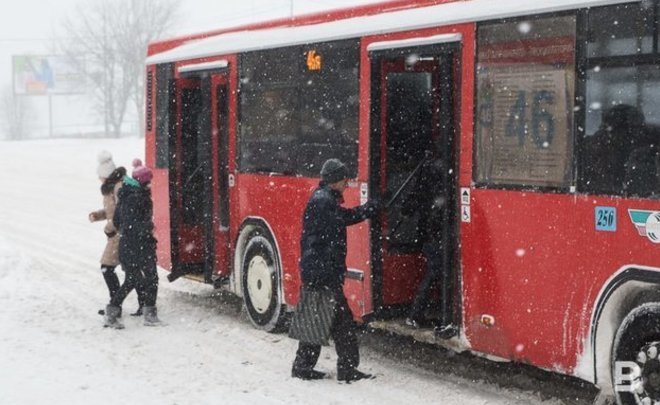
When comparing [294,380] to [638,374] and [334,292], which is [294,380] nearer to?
[334,292]

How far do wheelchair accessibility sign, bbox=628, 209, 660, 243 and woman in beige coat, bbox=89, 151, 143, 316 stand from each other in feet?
19.7

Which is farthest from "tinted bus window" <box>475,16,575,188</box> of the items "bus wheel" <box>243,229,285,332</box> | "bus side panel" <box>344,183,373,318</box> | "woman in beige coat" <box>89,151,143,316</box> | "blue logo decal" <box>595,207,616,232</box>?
"woman in beige coat" <box>89,151,143,316</box>

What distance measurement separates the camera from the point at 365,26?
8.16m

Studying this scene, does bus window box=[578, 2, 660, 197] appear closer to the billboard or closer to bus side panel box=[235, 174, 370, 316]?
bus side panel box=[235, 174, 370, 316]

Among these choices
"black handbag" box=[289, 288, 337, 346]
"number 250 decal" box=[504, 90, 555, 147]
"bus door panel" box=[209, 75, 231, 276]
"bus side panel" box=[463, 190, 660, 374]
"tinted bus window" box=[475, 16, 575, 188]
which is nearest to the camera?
"bus side panel" box=[463, 190, 660, 374]

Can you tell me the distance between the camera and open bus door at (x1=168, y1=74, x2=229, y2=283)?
10766mm

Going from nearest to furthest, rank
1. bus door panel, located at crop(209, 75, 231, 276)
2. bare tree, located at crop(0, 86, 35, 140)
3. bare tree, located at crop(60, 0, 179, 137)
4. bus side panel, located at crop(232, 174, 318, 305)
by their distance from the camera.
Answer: bus side panel, located at crop(232, 174, 318, 305) < bus door panel, located at crop(209, 75, 231, 276) < bare tree, located at crop(60, 0, 179, 137) < bare tree, located at crop(0, 86, 35, 140)

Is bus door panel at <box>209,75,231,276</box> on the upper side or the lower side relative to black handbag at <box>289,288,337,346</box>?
upper

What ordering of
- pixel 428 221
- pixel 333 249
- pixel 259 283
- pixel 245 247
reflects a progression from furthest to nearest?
pixel 245 247
pixel 259 283
pixel 428 221
pixel 333 249

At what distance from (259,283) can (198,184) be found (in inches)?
76.8

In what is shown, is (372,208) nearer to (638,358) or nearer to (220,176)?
(638,358)

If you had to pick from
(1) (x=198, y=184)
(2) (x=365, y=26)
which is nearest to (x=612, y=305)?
(2) (x=365, y=26)

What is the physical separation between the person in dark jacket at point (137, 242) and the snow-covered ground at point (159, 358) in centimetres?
24

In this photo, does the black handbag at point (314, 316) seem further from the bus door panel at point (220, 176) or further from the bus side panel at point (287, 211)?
the bus door panel at point (220, 176)
